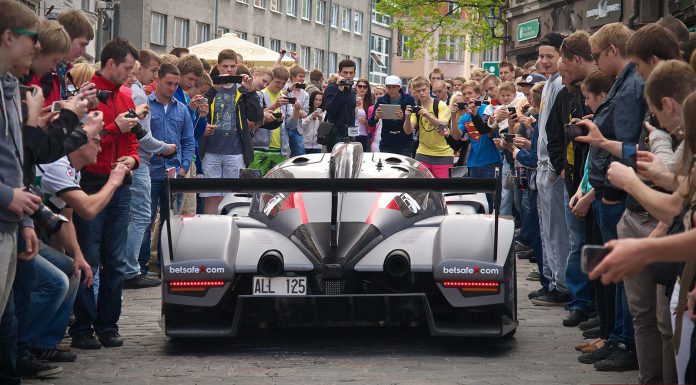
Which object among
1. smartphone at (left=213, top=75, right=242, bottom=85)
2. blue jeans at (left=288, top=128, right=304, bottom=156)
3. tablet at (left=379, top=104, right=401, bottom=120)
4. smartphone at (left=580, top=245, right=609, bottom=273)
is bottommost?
smartphone at (left=580, top=245, right=609, bottom=273)

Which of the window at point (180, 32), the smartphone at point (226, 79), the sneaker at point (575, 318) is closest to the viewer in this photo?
the sneaker at point (575, 318)

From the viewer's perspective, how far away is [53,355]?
7.75 m

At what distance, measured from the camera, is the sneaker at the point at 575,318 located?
9.38 metres

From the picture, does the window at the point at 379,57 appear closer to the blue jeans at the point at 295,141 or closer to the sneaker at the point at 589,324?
the blue jeans at the point at 295,141

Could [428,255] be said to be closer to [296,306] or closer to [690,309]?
[296,306]

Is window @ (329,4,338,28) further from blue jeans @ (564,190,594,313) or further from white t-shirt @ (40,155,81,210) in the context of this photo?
white t-shirt @ (40,155,81,210)

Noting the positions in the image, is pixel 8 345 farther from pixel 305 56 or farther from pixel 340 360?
pixel 305 56

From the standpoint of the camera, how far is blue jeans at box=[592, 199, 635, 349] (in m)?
7.56

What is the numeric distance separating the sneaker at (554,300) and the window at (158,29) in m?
46.8

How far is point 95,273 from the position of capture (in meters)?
8.66

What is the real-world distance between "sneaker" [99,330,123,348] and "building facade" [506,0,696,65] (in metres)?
14.2

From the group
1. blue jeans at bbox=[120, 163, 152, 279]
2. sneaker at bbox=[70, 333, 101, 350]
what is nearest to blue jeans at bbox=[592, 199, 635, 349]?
sneaker at bbox=[70, 333, 101, 350]

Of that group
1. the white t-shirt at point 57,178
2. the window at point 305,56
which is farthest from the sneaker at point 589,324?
the window at point 305,56

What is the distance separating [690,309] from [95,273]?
5.10m
